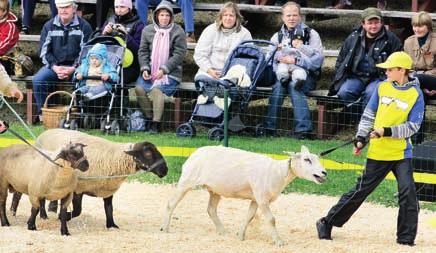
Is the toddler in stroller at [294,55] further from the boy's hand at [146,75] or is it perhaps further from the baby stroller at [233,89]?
the boy's hand at [146,75]

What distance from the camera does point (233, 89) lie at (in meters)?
16.1

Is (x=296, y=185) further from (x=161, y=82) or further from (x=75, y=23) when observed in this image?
(x=75, y=23)

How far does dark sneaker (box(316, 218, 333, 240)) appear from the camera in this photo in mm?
11906

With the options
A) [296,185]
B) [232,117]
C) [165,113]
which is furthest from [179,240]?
[165,113]

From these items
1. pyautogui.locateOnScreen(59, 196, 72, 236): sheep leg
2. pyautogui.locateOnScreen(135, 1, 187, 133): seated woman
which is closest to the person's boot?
pyautogui.locateOnScreen(135, 1, 187, 133): seated woman

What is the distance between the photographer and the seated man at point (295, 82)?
1620 centimetres

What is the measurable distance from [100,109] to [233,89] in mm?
2029

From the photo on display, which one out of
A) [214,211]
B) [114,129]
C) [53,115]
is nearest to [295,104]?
[114,129]

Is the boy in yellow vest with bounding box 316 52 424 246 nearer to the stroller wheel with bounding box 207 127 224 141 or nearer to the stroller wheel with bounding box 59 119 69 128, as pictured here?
the stroller wheel with bounding box 207 127 224 141

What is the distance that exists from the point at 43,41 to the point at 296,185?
16.9 ft

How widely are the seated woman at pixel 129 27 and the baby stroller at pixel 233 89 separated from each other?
1.21 metres

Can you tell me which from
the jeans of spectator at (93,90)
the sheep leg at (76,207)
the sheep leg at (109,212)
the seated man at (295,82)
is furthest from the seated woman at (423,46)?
the sheep leg at (76,207)

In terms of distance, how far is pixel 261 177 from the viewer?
11.6 meters

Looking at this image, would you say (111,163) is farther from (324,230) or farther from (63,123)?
(63,123)
